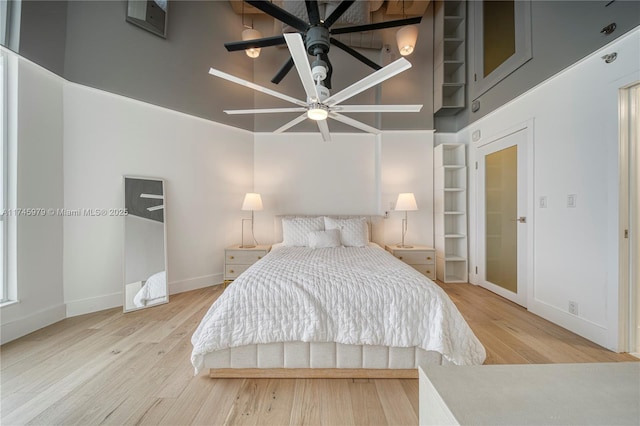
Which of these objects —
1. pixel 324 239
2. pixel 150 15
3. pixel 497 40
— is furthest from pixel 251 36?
pixel 497 40

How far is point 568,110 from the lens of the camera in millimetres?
2219

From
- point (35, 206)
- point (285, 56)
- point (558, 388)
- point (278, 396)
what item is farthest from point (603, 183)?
point (35, 206)

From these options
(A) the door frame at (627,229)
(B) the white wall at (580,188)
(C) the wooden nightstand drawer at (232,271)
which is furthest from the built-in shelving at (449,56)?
(C) the wooden nightstand drawer at (232,271)

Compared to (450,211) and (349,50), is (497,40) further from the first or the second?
(349,50)

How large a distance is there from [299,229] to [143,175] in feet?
6.51

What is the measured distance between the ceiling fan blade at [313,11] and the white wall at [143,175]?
2.31 m

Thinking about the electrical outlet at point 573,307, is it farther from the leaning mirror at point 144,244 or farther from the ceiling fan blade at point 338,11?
the leaning mirror at point 144,244

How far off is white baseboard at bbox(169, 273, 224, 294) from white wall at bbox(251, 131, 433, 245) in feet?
2.70

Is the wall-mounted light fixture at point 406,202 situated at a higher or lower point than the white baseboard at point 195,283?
higher

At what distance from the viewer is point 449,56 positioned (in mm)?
3803

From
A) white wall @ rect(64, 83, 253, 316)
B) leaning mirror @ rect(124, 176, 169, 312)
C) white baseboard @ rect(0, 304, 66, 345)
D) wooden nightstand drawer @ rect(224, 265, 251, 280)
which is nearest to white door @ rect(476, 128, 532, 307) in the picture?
wooden nightstand drawer @ rect(224, 265, 251, 280)

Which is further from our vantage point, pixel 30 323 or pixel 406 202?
pixel 406 202

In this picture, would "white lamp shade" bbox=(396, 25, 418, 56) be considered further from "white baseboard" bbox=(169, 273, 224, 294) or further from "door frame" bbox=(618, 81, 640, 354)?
"white baseboard" bbox=(169, 273, 224, 294)

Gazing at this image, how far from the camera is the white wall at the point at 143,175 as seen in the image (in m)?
2.52
